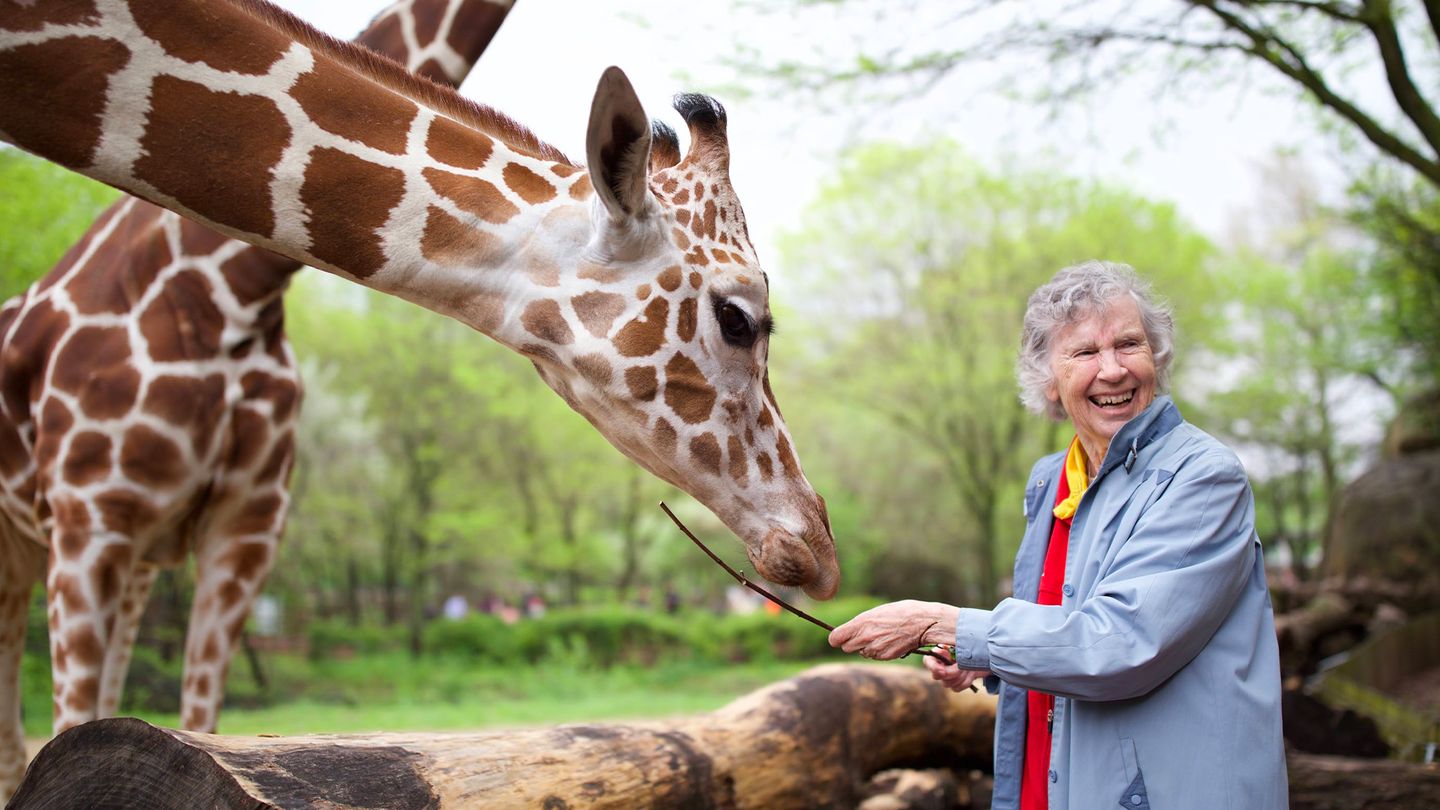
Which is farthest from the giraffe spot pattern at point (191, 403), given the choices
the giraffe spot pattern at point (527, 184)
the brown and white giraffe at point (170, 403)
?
the giraffe spot pattern at point (527, 184)

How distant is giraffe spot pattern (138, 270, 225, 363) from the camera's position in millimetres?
3600

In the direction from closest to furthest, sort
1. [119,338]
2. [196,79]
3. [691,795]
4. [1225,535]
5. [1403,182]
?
1. [1225,535]
2. [196,79]
3. [691,795]
4. [119,338]
5. [1403,182]

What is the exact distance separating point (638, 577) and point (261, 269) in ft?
80.3

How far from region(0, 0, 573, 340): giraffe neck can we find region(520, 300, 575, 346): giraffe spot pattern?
9 centimetres

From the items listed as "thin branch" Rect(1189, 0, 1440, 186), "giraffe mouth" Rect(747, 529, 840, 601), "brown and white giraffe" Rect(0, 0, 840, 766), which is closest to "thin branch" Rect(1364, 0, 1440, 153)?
"thin branch" Rect(1189, 0, 1440, 186)

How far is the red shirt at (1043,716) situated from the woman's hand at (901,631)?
1.24ft

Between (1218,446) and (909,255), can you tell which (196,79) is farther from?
(909,255)

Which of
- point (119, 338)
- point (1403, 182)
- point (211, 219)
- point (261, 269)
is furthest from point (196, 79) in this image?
point (1403, 182)

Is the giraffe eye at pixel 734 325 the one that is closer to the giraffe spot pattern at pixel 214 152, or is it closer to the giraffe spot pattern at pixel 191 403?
the giraffe spot pattern at pixel 214 152

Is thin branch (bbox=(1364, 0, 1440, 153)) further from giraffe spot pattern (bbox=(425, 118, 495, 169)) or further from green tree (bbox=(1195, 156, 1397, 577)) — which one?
green tree (bbox=(1195, 156, 1397, 577))

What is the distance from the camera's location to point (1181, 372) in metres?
19.7

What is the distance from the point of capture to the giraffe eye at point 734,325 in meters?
2.41

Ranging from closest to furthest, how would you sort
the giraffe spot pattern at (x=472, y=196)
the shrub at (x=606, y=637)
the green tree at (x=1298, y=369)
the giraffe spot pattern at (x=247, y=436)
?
the giraffe spot pattern at (x=472, y=196) → the giraffe spot pattern at (x=247, y=436) → the shrub at (x=606, y=637) → the green tree at (x=1298, y=369)

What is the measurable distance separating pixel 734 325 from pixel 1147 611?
1.10 meters
